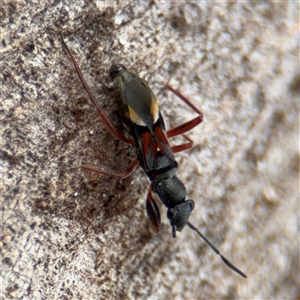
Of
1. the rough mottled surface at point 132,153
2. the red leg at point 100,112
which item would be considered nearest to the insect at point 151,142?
the red leg at point 100,112

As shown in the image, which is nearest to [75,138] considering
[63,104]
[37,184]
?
[63,104]

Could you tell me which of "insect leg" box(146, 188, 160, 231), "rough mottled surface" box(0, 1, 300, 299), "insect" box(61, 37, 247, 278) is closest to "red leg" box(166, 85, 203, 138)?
"insect" box(61, 37, 247, 278)

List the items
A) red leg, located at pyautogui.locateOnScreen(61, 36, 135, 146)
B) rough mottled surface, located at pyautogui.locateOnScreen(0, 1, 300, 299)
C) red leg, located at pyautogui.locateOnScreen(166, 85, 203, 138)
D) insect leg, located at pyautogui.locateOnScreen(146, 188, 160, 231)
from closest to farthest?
1. rough mottled surface, located at pyautogui.locateOnScreen(0, 1, 300, 299)
2. red leg, located at pyautogui.locateOnScreen(61, 36, 135, 146)
3. insect leg, located at pyautogui.locateOnScreen(146, 188, 160, 231)
4. red leg, located at pyautogui.locateOnScreen(166, 85, 203, 138)

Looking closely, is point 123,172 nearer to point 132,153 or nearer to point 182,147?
point 132,153

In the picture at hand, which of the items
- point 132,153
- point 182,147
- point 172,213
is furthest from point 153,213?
point 182,147

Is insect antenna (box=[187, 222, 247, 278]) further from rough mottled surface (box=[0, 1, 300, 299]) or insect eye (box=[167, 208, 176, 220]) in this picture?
insect eye (box=[167, 208, 176, 220])

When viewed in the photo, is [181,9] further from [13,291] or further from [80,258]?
[13,291]
